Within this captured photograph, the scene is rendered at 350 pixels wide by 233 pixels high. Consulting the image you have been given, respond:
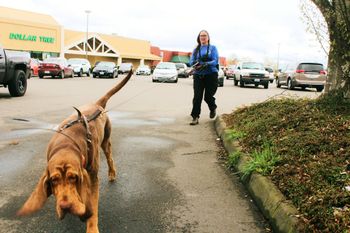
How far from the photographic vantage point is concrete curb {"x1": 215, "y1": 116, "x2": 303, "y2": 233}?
3.21 m

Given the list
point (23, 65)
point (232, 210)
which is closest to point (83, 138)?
point (232, 210)

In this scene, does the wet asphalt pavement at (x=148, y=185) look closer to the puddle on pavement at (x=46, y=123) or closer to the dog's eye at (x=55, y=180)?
the puddle on pavement at (x=46, y=123)

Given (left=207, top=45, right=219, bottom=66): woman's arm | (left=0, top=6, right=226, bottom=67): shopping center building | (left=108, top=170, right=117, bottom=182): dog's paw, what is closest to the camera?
(left=108, top=170, right=117, bottom=182): dog's paw

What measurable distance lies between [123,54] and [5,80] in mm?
51095

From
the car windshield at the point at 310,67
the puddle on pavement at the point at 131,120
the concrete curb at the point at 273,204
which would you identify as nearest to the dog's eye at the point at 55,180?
the concrete curb at the point at 273,204

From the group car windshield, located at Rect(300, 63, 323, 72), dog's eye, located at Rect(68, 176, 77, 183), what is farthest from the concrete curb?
car windshield, located at Rect(300, 63, 323, 72)

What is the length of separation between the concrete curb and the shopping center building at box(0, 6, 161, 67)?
39741 millimetres

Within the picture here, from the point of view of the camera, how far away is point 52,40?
5050 cm

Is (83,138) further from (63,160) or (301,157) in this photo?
(301,157)

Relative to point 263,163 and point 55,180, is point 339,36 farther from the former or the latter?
point 55,180

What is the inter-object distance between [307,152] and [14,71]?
11661mm

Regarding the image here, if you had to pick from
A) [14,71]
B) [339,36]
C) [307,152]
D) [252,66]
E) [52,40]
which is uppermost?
[52,40]

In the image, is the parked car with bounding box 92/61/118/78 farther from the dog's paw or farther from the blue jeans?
the dog's paw

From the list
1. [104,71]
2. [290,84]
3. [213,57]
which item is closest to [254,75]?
[290,84]
